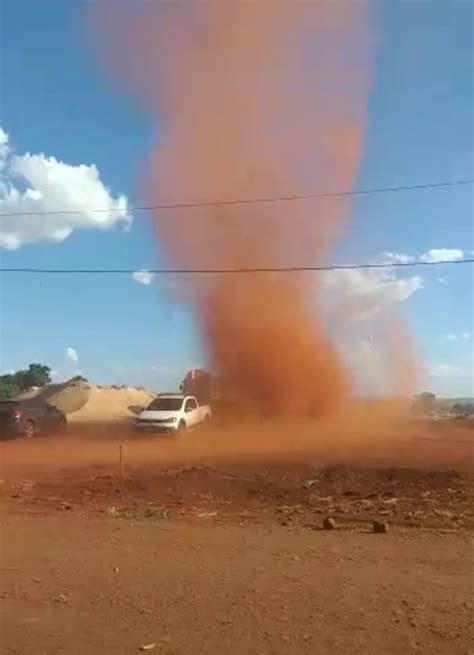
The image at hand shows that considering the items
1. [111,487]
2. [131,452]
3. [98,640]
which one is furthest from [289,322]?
[98,640]

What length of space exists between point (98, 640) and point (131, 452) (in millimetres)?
15600

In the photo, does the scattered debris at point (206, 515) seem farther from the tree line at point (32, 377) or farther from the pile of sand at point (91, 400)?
the tree line at point (32, 377)

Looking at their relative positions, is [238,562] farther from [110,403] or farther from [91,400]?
[110,403]

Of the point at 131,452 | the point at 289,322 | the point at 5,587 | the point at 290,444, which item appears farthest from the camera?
the point at 289,322

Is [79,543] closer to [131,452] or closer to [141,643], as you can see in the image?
[141,643]

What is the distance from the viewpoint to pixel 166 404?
85.3 ft

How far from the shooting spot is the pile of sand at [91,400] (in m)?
43.6

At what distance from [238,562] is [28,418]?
2021 cm


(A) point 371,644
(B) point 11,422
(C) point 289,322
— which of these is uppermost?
(C) point 289,322

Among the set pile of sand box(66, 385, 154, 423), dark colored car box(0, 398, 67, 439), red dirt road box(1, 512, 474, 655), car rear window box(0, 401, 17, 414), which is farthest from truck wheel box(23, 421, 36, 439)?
red dirt road box(1, 512, 474, 655)

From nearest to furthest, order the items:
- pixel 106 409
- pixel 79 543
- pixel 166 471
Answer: pixel 79 543 → pixel 166 471 → pixel 106 409

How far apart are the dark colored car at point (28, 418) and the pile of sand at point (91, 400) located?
13.8m

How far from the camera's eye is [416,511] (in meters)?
10.5

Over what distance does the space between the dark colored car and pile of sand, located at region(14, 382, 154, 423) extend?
13.8 metres
